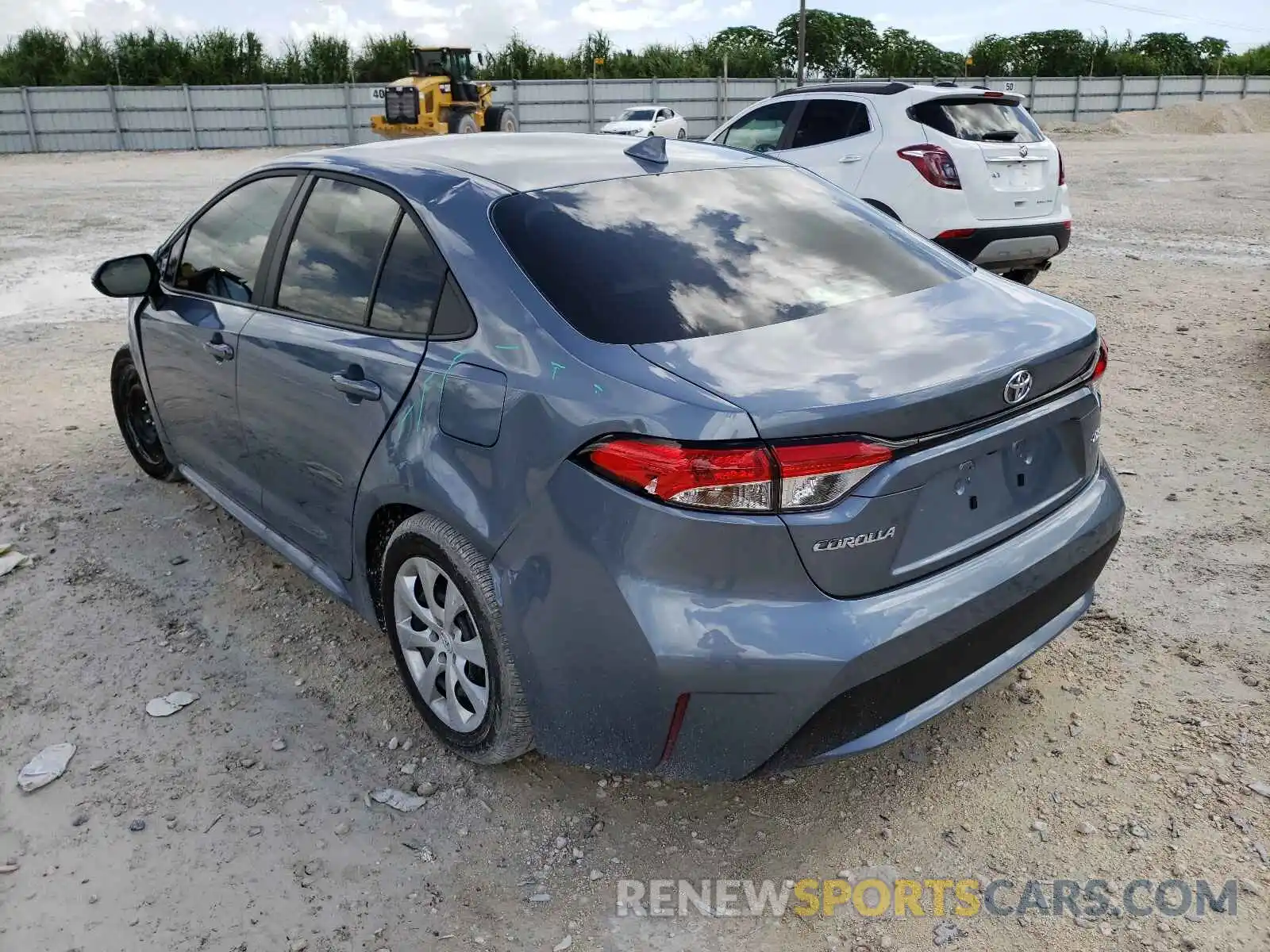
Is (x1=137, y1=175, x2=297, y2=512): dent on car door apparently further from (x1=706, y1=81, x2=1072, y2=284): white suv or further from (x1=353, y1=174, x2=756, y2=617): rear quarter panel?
(x1=706, y1=81, x2=1072, y2=284): white suv

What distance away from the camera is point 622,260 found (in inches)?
99.8

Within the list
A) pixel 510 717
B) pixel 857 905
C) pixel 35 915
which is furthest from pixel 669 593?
pixel 35 915

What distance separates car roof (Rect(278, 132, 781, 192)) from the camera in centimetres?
283

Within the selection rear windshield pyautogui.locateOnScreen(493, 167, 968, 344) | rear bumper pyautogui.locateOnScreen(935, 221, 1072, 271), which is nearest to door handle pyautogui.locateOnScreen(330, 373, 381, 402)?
rear windshield pyautogui.locateOnScreen(493, 167, 968, 344)

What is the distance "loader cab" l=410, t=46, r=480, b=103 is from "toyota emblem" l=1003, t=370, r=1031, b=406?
81.6 feet

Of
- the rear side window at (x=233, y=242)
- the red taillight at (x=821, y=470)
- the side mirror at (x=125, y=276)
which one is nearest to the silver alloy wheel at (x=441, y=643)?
the red taillight at (x=821, y=470)

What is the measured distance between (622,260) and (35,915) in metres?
2.06

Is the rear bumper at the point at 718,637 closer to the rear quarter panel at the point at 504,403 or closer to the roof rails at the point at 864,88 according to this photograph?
the rear quarter panel at the point at 504,403

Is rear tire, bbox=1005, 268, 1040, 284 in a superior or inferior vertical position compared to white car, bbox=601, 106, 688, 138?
inferior

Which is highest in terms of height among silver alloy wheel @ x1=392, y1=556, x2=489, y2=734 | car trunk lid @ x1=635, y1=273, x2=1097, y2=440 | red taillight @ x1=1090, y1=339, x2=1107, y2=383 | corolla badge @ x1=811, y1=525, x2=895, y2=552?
car trunk lid @ x1=635, y1=273, x2=1097, y2=440

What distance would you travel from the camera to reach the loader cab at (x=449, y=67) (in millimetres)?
24797

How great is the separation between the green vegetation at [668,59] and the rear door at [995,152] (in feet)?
108

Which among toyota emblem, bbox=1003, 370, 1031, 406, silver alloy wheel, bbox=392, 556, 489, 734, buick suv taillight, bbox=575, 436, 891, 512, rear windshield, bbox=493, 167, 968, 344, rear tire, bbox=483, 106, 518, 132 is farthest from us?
rear tire, bbox=483, 106, 518, 132

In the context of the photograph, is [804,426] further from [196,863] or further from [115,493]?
[115,493]
